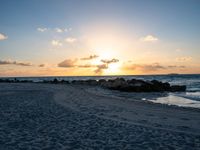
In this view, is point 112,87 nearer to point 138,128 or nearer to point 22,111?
point 22,111

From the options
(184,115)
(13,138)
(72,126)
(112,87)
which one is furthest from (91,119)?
(112,87)

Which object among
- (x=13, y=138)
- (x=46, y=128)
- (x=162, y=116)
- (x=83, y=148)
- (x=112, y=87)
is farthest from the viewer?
(x=112, y=87)

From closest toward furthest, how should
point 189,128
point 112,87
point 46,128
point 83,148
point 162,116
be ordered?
point 83,148
point 46,128
point 189,128
point 162,116
point 112,87

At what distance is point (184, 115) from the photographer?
16.4m

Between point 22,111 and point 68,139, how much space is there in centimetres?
699

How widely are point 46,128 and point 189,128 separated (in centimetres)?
619

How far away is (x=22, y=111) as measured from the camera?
16109 mm

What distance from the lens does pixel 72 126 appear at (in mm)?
12094

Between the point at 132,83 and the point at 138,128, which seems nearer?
the point at 138,128

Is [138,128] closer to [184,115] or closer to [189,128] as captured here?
[189,128]

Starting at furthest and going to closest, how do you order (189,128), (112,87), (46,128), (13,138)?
1. (112,87)
2. (189,128)
3. (46,128)
4. (13,138)

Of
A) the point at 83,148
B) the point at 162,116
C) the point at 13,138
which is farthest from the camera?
the point at 162,116

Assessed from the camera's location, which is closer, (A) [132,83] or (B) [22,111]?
(B) [22,111]

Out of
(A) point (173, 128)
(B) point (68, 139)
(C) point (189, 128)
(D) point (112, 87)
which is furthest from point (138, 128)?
(D) point (112, 87)
